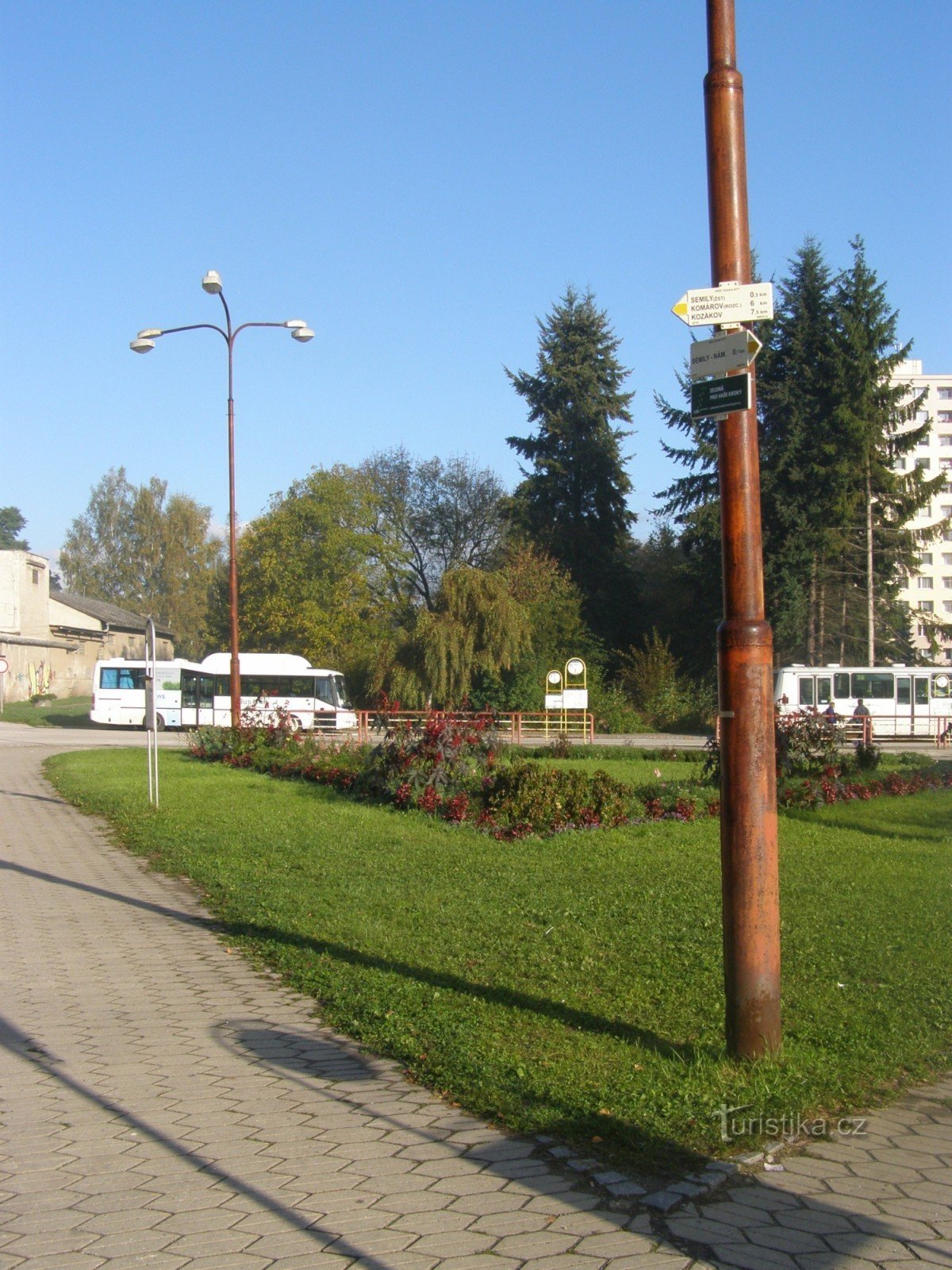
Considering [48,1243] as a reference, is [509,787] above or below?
above

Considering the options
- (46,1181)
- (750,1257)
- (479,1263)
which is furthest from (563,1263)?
(46,1181)

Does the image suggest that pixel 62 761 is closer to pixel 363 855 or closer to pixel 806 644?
pixel 363 855

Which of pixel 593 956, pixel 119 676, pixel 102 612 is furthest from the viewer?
pixel 102 612

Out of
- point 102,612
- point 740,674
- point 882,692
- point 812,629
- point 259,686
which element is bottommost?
point 740,674

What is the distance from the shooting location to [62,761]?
26.4 m

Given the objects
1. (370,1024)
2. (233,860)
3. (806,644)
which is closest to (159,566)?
(806,644)

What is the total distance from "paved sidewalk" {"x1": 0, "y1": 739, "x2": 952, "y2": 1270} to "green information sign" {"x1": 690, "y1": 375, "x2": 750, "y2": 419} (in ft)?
10.5

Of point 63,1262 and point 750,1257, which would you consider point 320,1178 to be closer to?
point 63,1262

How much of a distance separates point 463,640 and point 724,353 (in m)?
37.8

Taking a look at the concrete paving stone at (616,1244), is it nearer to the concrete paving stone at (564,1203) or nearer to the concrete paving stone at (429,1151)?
the concrete paving stone at (564,1203)

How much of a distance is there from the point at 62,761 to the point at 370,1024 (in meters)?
22.3

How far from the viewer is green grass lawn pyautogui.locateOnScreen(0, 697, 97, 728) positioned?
49.4m

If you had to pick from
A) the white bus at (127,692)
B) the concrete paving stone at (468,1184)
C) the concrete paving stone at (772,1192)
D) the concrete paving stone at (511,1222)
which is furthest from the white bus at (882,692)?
the concrete paving stone at (511,1222)

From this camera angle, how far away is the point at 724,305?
5184mm
